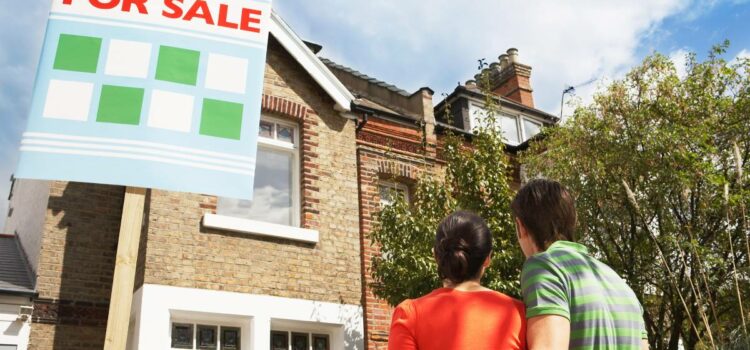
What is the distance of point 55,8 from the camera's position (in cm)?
418

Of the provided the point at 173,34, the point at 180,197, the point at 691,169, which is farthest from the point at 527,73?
the point at 173,34

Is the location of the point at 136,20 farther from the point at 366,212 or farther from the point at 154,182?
the point at 366,212

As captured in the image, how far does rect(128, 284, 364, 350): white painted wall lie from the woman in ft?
21.1

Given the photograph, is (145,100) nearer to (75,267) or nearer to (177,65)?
(177,65)

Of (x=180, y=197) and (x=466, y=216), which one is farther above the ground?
(x=180, y=197)

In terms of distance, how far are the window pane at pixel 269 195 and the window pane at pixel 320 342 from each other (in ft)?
5.89

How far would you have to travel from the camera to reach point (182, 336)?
829 cm

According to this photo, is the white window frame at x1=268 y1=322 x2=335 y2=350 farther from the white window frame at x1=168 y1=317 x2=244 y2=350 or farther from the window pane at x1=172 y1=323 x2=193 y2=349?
the window pane at x1=172 y1=323 x2=193 y2=349

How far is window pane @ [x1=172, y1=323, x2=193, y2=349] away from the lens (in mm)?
8203

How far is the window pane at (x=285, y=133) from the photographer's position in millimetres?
10587

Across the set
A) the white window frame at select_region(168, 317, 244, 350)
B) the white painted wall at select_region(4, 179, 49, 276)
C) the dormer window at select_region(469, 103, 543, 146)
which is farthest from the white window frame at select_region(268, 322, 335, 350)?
the dormer window at select_region(469, 103, 543, 146)

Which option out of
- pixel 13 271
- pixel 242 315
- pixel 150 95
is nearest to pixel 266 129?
pixel 242 315

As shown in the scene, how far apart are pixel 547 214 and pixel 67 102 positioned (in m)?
3.12

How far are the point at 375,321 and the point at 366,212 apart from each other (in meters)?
1.84
